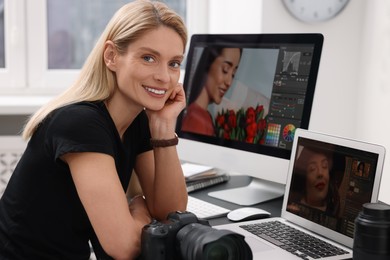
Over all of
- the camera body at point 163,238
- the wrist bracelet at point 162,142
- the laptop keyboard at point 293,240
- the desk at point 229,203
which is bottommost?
the desk at point 229,203

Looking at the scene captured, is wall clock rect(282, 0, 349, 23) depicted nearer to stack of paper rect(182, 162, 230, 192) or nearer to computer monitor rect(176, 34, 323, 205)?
computer monitor rect(176, 34, 323, 205)

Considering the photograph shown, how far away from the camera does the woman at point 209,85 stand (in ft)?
6.10

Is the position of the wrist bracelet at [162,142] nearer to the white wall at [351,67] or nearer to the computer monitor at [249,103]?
the computer monitor at [249,103]

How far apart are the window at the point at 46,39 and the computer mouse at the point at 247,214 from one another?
1.62 meters

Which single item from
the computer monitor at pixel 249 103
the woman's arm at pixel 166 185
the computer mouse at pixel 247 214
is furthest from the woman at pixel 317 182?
the woman's arm at pixel 166 185

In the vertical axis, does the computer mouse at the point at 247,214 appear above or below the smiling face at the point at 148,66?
below

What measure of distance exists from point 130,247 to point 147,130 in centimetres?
45

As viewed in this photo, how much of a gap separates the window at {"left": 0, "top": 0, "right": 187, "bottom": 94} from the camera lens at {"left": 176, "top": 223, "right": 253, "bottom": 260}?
6.38 feet

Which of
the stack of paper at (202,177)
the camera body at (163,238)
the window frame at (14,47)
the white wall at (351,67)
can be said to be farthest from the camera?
Answer: the window frame at (14,47)

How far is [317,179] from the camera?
1408mm

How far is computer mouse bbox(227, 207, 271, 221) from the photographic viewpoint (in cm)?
155

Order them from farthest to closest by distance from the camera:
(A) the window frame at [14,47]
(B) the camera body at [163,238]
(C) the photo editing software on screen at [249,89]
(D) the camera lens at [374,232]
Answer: (A) the window frame at [14,47] → (C) the photo editing software on screen at [249,89] → (B) the camera body at [163,238] → (D) the camera lens at [374,232]

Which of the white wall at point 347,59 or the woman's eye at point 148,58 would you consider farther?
the white wall at point 347,59

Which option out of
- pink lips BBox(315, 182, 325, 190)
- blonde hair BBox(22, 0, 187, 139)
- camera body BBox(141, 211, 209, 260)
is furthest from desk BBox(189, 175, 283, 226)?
blonde hair BBox(22, 0, 187, 139)
